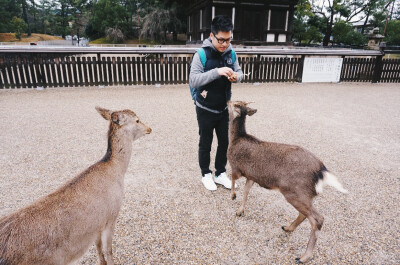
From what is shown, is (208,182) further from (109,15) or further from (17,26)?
(17,26)

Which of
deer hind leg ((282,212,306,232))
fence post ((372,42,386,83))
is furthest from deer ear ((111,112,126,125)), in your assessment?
fence post ((372,42,386,83))

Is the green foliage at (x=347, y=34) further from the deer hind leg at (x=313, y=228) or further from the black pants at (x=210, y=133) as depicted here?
the deer hind leg at (x=313, y=228)

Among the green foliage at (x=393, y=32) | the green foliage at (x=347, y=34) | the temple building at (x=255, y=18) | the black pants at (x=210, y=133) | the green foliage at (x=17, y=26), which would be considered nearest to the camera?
the black pants at (x=210, y=133)

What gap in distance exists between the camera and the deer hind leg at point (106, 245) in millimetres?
2449

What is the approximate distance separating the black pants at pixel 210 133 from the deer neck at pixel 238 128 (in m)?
0.27

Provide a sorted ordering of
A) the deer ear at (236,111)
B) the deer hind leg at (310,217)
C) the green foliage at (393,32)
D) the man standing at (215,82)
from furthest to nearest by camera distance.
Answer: the green foliage at (393,32), the deer ear at (236,111), the man standing at (215,82), the deer hind leg at (310,217)

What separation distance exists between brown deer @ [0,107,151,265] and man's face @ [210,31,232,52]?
1.67m

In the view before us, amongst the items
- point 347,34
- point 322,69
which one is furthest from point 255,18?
point 347,34

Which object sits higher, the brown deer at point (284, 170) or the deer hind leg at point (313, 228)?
the brown deer at point (284, 170)

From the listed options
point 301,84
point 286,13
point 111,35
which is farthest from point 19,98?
point 111,35

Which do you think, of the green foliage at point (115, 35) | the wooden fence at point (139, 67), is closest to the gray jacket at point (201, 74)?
the wooden fence at point (139, 67)

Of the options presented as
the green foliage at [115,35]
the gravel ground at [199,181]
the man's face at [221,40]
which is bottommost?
the gravel ground at [199,181]

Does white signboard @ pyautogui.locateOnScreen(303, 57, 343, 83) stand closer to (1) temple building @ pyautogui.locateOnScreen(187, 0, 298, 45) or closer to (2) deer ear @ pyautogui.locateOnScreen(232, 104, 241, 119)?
(2) deer ear @ pyautogui.locateOnScreen(232, 104, 241, 119)

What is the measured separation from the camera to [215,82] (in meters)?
3.69
